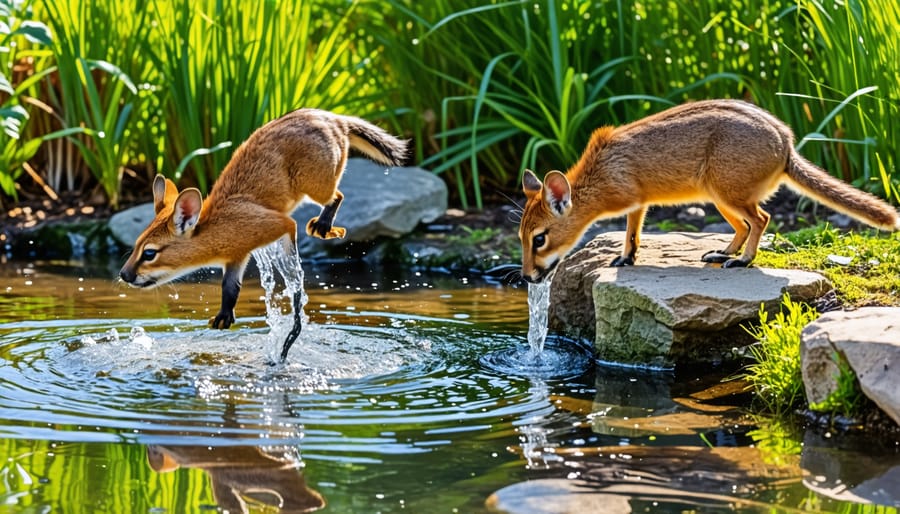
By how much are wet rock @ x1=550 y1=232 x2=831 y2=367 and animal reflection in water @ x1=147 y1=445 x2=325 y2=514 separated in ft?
7.49

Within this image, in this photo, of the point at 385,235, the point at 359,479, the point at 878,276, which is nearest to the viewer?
the point at 359,479

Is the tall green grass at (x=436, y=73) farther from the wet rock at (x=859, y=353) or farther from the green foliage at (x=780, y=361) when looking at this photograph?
the wet rock at (x=859, y=353)

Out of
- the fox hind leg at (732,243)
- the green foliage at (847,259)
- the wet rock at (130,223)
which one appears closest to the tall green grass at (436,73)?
the wet rock at (130,223)

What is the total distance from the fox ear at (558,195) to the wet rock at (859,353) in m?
1.68

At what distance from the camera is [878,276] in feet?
21.6

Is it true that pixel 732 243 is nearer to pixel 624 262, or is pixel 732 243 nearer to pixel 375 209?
pixel 624 262

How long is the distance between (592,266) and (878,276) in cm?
155

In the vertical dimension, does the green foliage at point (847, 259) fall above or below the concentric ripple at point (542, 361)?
above

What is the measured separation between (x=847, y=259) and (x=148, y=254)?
3710 mm

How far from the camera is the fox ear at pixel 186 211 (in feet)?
19.2

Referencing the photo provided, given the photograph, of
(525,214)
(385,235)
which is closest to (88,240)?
(385,235)

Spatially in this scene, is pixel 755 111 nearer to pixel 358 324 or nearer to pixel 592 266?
pixel 592 266

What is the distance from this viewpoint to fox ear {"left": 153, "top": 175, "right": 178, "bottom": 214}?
6.13 metres

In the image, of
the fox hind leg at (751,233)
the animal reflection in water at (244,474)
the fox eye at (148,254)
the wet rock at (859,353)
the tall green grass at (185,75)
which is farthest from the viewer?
the tall green grass at (185,75)
